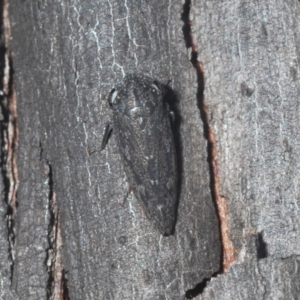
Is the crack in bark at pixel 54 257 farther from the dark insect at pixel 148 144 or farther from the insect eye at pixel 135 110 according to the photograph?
the insect eye at pixel 135 110

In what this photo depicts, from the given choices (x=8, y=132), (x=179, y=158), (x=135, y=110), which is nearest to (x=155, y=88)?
(x=135, y=110)

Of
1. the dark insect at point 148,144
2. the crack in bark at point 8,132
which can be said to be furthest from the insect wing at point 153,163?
the crack in bark at point 8,132

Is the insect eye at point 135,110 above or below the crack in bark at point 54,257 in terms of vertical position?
above

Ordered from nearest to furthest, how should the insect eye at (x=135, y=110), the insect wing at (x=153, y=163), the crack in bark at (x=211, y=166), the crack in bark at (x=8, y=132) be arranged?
1. the insect wing at (x=153, y=163)
2. the crack in bark at (x=211, y=166)
3. the crack in bark at (x=8, y=132)
4. the insect eye at (x=135, y=110)

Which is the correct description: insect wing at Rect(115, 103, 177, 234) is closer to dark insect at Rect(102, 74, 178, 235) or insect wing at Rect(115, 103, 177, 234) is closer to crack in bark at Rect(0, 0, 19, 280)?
dark insect at Rect(102, 74, 178, 235)

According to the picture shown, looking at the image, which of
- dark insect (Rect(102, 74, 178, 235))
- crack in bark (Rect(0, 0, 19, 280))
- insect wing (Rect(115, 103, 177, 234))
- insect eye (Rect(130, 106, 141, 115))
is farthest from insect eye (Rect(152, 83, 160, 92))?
crack in bark (Rect(0, 0, 19, 280))

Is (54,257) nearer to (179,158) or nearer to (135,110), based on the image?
(179,158)
